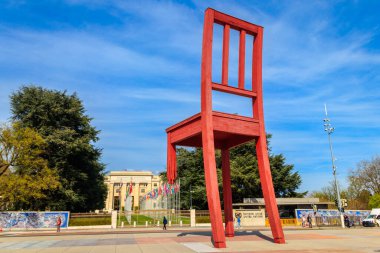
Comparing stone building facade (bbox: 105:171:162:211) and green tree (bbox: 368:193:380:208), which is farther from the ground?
stone building facade (bbox: 105:171:162:211)

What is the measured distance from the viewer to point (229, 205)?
17906 mm

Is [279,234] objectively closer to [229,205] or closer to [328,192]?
[229,205]

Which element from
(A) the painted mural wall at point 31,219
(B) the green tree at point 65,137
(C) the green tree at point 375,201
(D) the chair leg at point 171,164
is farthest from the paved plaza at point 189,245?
(C) the green tree at point 375,201

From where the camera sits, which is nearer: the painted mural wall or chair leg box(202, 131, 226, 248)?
chair leg box(202, 131, 226, 248)

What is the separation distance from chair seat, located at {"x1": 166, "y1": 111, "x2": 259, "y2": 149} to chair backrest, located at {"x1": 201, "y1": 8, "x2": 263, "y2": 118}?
75 cm

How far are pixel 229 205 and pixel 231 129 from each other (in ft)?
17.0

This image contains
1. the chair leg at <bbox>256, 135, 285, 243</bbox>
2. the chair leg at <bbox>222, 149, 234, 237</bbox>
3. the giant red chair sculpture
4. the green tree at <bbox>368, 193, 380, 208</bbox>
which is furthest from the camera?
the green tree at <bbox>368, 193, 380, 208</bbox>

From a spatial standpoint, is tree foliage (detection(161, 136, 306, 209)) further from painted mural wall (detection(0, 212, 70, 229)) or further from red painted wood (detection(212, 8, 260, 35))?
red painted wood (detection(212, 8, 260, 35))

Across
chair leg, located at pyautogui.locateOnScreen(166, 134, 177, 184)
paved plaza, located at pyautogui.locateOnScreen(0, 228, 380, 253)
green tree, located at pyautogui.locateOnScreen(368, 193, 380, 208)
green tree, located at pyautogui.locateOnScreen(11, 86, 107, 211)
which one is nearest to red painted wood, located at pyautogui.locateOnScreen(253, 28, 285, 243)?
paved plaza, located at pyautogui.locateOnScreen(0, 228, 380, 253)

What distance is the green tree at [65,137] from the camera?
37375 millimetres

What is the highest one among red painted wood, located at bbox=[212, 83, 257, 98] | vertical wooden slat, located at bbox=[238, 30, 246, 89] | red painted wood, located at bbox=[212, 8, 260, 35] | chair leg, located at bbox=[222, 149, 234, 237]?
red painted wood, located at bbox=[212, 8, 260, 35]

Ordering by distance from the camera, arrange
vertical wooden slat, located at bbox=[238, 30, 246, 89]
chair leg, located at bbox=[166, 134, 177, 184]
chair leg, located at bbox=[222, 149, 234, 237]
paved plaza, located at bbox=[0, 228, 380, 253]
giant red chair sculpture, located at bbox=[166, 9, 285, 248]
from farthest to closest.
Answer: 1. chair leg, located at bbox=[222, 149, 234, 237]
2. chair leg, located at bbox=[166, 134, 177, 184]
3. vertical wooden slat, located at bbox=[238, 30, 246, 89]
4. giant red chair sculpture, located at bbox=[166, 9, 285, 248]
5. paved plaza, located at bbox=[0, 228, 380, 253]

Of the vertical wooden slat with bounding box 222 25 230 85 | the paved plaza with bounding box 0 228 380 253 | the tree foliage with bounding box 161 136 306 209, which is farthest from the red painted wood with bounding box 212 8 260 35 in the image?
the tree foliage with bounding box 161 136 306 209

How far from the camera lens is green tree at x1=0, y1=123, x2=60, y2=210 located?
30.9m
